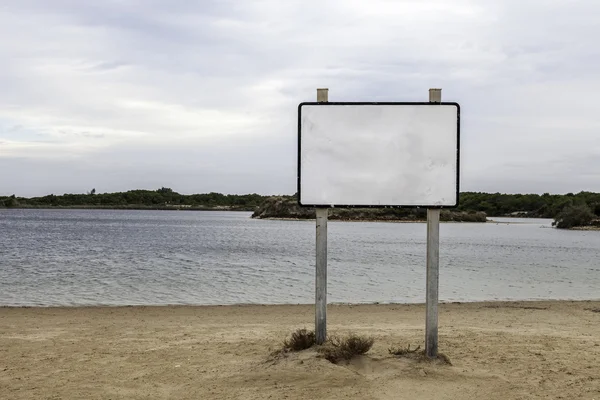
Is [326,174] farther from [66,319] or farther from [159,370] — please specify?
[66,319]

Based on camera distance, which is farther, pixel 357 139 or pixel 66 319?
pixel 66 319

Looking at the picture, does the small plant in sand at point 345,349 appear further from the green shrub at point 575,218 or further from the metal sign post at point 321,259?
the green shrub at point 575,218

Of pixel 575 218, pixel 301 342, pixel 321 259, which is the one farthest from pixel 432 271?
pixel 575 218

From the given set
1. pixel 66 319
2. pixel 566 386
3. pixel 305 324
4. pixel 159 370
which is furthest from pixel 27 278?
pixel 566 386

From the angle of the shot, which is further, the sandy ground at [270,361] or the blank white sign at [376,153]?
the blank white sign at [376,153]

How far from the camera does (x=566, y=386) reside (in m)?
6.97

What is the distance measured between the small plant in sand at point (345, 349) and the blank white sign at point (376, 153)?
5.70 ft

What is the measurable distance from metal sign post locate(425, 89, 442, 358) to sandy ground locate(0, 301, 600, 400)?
0.37m

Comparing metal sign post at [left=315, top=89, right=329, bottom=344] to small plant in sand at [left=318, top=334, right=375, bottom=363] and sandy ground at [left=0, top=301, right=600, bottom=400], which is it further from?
sandy ground at [left=0, top=301, right=600, bottom=400]

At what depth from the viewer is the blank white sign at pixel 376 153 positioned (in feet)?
25.2

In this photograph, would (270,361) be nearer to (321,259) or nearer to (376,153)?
(321,259)

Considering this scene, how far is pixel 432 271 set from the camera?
767 centimetres

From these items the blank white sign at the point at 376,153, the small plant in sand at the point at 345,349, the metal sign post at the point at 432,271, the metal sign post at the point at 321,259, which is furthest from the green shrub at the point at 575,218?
the metal sign post at the point at 321,259

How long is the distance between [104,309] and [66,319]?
205 centimetres
